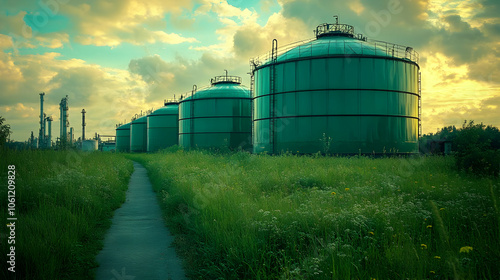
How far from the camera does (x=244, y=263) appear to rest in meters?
4.14

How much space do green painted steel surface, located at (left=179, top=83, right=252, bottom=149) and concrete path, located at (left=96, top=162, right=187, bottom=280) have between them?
74.0 feet

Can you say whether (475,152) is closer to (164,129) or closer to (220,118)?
(220,118)

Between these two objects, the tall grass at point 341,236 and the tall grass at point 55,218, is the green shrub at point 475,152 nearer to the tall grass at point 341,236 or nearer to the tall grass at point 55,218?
the tall grass at point 341,236

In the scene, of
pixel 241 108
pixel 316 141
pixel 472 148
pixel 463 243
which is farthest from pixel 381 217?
pixel 241 108

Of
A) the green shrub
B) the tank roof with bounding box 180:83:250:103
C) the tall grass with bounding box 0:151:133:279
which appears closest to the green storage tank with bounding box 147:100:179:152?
the tank roof with bounding box 180:83:250:103

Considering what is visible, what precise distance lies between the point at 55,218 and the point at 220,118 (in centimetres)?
2636

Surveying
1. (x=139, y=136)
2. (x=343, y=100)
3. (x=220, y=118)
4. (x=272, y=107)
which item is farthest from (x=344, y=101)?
(x=139, y=136)

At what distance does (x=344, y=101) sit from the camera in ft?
65.2

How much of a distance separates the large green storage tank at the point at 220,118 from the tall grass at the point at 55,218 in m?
20.8

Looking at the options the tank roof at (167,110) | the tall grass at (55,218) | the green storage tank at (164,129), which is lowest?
the tall grass at (55,218)

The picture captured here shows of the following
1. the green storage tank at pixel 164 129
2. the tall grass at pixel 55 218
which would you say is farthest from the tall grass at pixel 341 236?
the green storage tank at pixel 164 129

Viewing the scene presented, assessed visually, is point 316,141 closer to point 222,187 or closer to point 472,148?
point 472,148

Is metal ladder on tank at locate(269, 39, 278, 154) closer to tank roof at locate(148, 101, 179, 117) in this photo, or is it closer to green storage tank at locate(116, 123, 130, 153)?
tank roof at locate(148, 101, 179, 117)

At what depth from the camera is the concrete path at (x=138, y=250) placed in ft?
15.3
